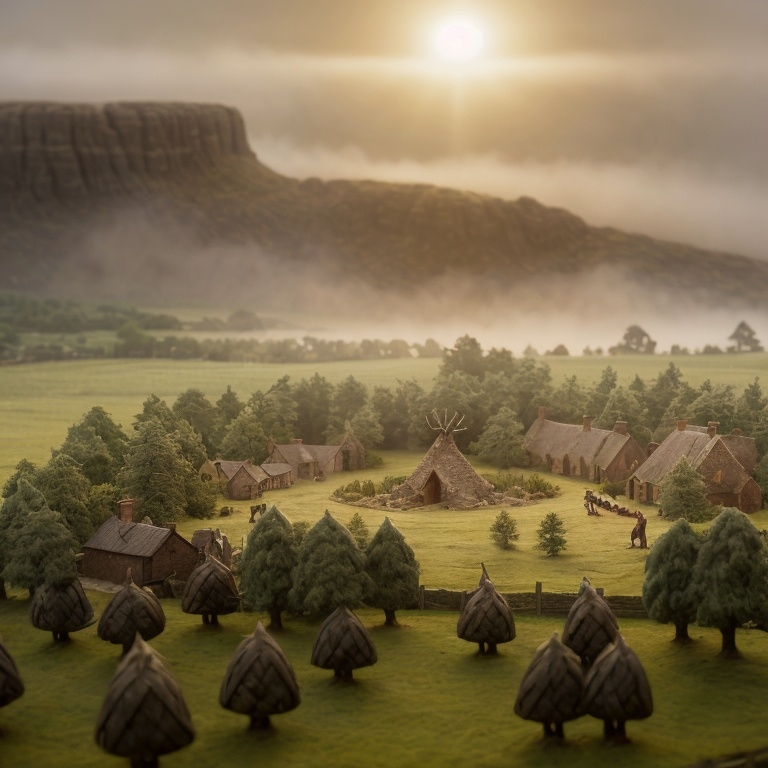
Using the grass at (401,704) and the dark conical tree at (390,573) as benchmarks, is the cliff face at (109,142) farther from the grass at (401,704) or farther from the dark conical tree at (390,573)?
the dark conical tree at (390,573)

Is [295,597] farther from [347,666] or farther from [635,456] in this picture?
[635,456]

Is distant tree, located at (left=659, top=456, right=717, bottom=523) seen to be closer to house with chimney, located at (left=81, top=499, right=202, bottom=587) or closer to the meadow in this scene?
the meadow

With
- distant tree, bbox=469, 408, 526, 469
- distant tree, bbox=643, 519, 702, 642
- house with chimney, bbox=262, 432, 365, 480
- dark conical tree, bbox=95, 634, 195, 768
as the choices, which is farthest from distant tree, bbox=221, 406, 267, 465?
dark conical tree, bbox=95, 634, 195, 768

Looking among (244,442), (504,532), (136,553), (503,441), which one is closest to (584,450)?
(503,441)

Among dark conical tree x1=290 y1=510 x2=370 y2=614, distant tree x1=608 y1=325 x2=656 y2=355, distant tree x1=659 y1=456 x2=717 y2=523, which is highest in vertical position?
distant tree x1=608 y1=325 x2=656 y2=355

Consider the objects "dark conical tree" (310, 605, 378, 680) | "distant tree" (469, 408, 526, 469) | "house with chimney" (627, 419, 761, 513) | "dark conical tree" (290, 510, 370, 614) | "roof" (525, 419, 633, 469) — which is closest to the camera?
"dark conical tree" (310, 605, 378, 680)

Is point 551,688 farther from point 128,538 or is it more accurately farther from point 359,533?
point 128,538
